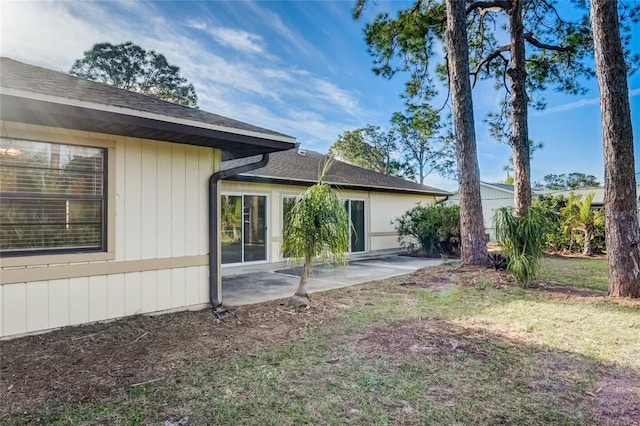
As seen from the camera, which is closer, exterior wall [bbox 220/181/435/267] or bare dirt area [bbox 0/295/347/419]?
bare dirt area [bbox 0/295/347/419]

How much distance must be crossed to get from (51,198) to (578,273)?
1104 centimetres

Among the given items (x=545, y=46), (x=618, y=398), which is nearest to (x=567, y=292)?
(x=618, y=398)

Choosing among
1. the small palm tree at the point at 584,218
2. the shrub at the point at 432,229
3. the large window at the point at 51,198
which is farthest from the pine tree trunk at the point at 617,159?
the large window at the point at 51,198

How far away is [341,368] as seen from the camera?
11.6ft

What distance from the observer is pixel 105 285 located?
4.69m

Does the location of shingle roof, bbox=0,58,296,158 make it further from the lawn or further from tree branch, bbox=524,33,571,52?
tree branch, bbox=524,33,571,52

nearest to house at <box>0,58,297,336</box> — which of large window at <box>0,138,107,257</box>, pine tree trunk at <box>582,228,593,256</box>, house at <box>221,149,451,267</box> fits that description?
large window at <box>0,138,107,257</box>

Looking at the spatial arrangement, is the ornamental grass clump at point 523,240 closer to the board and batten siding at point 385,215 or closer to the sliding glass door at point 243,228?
the sliding glass door at point 243,228

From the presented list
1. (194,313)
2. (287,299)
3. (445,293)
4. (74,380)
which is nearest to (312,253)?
(287,299)

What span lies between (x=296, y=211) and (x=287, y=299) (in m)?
1.66

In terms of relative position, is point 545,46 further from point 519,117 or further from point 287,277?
point 287,277

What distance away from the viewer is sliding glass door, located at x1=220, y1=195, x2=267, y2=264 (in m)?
9.41

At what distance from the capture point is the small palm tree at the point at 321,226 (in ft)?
18.4

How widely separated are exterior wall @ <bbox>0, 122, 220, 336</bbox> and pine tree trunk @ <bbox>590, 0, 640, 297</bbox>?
6.75m
